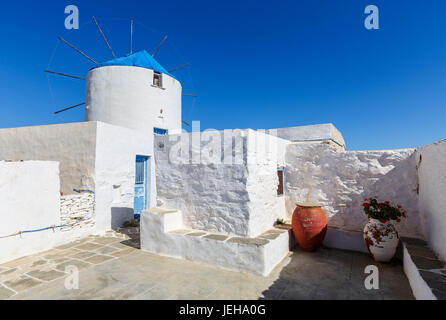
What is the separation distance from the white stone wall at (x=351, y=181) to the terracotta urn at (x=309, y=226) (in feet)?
2.92

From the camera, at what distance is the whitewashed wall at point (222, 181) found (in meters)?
4.55

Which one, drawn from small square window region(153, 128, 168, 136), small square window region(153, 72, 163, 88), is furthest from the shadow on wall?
small square window region(153, 72, 163, 88)

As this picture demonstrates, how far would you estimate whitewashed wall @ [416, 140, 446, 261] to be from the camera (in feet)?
11.5

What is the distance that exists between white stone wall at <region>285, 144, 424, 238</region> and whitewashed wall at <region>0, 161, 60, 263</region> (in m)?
5.61

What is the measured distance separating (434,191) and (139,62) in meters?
11.4

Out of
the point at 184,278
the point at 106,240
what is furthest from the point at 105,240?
the point at 184,278

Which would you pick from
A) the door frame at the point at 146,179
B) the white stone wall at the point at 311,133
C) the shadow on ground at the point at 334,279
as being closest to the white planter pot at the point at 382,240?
the shadow on ground at the point at 334,279

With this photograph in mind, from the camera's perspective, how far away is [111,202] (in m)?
6.91

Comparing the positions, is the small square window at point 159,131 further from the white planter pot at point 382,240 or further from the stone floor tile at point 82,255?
the white planter pot at point 382,240

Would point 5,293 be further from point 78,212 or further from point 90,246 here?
point 78,212

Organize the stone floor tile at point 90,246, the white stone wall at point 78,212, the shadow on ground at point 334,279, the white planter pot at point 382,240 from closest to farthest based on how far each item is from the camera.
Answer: the shadow on ground at point 334,279 → the white planter pot at point 382,240 → the stone floor tile at point 90,246 → the white stone wall at point 78,212

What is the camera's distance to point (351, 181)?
17.8ft

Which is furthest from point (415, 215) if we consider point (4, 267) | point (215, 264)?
point (4, 267)
